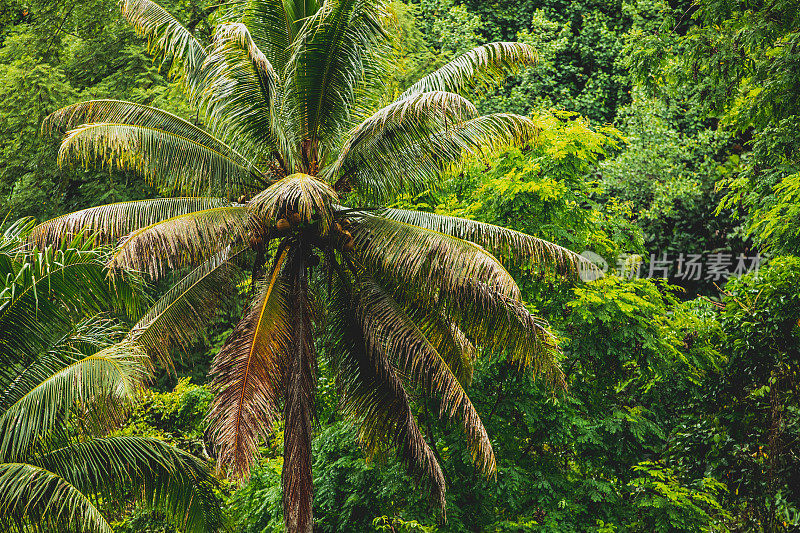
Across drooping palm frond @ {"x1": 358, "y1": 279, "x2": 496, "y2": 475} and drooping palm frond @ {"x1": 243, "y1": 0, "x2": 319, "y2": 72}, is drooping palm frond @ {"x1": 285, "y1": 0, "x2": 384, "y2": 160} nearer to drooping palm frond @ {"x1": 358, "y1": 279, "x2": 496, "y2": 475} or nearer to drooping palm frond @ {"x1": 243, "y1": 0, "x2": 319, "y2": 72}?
drooping palm frond @ {"x1": 243, "y1": 0, "x2": 319, "y2": 72}

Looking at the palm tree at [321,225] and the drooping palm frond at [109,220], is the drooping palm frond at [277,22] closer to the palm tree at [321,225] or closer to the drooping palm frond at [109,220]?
the palm tree at [321,225]

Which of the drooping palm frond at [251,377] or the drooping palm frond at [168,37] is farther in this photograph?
the drooping palm frond at [168,37]

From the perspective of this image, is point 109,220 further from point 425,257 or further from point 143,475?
point 425,257

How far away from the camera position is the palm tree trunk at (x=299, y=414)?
8.71 metres

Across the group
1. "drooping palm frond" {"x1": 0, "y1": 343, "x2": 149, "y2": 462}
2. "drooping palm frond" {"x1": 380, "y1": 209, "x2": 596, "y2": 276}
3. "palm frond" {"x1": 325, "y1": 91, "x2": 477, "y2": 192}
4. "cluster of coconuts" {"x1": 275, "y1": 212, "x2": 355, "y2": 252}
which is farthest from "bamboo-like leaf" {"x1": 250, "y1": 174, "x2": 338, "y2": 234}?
"drooping palm frond" {"x1": 0, "y1": 343, "x2": 149, "y2": 462}

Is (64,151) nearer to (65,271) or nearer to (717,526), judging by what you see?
(65,271)

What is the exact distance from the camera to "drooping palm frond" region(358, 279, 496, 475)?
8547mm

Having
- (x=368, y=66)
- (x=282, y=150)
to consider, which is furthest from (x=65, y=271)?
(x=368, y=66)

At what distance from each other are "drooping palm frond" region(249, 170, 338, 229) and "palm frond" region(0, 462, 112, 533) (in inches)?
125

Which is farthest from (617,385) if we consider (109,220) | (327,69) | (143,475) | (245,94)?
(109,220)

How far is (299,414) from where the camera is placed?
8.91 m

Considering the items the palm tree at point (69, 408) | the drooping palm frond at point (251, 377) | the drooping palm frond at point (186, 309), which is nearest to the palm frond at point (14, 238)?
the palm tree at point (69, 408)

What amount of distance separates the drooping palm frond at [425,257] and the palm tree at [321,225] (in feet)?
0.07

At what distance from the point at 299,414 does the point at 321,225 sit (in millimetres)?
2241
